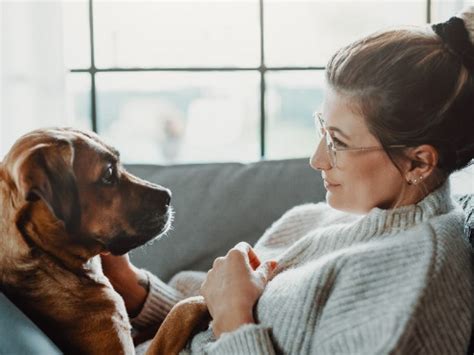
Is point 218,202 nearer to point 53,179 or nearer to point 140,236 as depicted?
point 140,236

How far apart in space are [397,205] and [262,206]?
2.19ft

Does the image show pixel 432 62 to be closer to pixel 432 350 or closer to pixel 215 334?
pixel 432 350

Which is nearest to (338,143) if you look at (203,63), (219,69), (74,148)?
(74,148)

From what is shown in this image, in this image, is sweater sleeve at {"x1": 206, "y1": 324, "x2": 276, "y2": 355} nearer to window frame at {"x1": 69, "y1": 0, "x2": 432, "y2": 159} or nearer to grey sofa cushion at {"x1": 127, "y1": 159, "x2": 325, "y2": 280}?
grey sofa cushion at {"x1": 127, "y1": 159, "x2": 325, "y2": 280}

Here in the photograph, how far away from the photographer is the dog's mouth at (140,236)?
1.48 metres

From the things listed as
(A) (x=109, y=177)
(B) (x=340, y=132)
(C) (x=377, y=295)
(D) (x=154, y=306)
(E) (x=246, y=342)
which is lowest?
(D) (x=154, y=306)

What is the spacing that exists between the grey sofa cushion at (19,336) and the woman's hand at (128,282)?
0.42 metres

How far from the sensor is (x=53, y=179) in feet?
4.45

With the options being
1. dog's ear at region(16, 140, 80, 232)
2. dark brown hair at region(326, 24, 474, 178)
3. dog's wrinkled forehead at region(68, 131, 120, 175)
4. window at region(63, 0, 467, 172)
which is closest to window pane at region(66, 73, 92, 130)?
window at region(63, 0, 467, 172)

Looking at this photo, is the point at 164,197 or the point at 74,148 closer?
the point at 74,148

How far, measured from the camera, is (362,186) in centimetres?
146

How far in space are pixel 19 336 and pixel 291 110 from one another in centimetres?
214

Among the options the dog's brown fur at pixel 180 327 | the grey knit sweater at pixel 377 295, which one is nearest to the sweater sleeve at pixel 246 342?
the grey knit sweater at pixel 377 295

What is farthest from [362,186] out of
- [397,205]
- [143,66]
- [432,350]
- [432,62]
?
[143,66]
